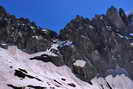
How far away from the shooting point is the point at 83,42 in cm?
9956

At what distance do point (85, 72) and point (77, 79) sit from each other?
16.6ft

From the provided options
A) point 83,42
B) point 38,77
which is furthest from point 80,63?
point 38,77

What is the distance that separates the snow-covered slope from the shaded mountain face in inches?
127

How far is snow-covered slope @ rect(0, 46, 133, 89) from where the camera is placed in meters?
56.0

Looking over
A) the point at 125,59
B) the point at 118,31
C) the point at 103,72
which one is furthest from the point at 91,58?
the point at 118,31

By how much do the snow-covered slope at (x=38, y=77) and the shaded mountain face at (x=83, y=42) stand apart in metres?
3.23

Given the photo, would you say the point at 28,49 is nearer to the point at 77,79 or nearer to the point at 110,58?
the point at 77,79

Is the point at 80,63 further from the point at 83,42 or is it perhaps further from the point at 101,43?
the point at 101,43

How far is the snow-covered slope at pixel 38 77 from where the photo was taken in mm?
56031

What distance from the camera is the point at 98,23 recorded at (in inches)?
4338

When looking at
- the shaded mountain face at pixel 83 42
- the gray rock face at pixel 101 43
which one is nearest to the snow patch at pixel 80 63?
the shaded mountain face at pixel 83 42

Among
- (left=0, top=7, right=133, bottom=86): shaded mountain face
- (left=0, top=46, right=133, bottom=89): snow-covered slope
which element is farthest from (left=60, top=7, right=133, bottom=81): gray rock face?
(left=0, top=46, right=133, bottom=89): snow-covered slope

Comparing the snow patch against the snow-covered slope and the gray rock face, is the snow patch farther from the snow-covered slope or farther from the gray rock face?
the snow-covered slope

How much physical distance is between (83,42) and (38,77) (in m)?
40.5
